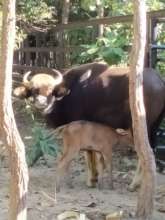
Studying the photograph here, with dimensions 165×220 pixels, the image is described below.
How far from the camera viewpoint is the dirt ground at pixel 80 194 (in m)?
6.23

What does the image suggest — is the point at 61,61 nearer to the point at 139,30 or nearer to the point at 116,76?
the point at 116,76

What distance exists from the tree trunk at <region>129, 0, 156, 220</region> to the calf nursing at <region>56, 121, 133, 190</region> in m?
2.16

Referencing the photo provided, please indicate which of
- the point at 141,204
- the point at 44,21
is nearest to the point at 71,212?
the point at 141,204

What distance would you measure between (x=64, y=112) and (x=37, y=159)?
3.39 feet

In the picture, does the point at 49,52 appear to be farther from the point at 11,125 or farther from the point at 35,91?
the point at 11,125

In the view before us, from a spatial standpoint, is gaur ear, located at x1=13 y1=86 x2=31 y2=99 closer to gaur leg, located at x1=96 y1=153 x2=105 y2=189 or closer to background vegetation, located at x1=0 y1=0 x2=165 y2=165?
background vegetation, located at x1=0 y1=0 x2=165 y2=165

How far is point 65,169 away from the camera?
8039 mm

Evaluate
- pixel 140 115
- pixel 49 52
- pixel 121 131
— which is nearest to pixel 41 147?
pixel 121 131

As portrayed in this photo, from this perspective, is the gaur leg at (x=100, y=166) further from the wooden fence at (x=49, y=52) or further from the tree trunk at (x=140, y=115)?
the wooden fence at (x=49, y=52)

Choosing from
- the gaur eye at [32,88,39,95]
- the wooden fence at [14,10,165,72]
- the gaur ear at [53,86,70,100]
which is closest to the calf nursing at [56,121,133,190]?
the gaur ear at [53,86,70,100]

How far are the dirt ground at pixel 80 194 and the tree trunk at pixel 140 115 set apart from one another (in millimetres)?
252

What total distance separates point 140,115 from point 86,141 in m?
2.41

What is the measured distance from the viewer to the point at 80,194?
7.51 metres

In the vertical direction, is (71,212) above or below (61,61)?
below
